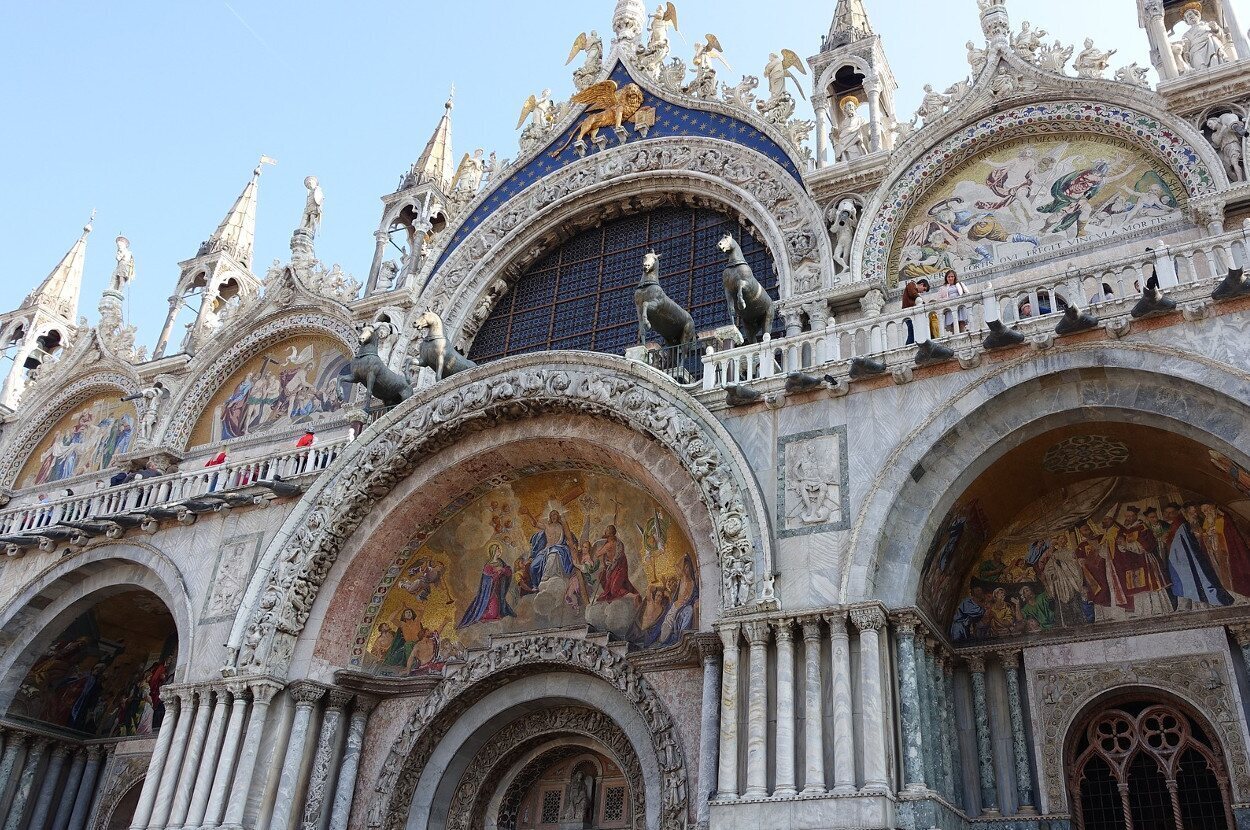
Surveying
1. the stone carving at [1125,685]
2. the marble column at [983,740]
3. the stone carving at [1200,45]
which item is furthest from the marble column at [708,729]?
the stone carving at [1200,45]

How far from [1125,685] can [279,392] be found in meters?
14.2

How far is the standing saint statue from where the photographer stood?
77.7 ft

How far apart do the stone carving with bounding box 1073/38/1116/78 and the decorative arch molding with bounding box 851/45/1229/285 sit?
0.30 m

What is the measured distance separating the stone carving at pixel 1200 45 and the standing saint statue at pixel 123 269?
20288 mm

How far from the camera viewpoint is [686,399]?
12.3 m

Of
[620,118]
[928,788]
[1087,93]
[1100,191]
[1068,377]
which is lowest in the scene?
[928,788]

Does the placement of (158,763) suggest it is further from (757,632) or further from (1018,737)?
(1018,737)

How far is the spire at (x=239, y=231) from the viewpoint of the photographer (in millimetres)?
23406

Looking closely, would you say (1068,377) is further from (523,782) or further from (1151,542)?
(523,782)

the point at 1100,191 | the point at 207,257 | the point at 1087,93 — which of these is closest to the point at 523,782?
the point at 1100,191

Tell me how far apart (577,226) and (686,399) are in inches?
282

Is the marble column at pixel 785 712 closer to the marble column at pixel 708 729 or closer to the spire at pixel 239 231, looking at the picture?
the marble column at pixel 708 729

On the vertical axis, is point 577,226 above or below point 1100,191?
above

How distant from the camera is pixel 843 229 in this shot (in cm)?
1530
